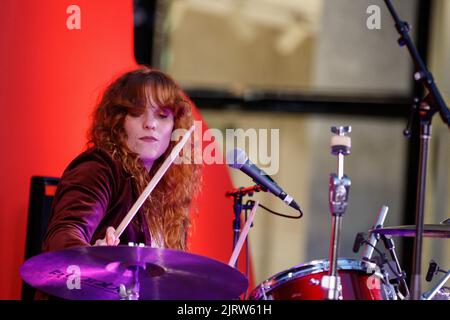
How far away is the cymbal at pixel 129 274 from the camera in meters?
1.80

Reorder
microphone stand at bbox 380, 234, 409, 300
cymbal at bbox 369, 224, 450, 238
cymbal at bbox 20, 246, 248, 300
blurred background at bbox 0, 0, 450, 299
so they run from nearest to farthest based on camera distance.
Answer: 1. cymbal at bbox 20, 246, 248, 300
2. cymbal at bbox 369, 224, 450, 238
3. microphone stand at bbox 380, 234, 409, 300
4. blurred background at bbox 0, 0, 450, 299

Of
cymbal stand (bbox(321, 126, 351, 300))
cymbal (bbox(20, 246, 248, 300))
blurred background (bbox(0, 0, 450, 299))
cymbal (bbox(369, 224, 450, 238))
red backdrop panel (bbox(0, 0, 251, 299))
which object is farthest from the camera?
blurred background (bbox(0, 0, 450, 299))

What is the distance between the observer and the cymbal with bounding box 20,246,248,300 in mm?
1797

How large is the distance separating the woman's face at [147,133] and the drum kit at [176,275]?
545 mm

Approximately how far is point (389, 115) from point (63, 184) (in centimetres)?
441

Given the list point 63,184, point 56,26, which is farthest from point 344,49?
point 63,184

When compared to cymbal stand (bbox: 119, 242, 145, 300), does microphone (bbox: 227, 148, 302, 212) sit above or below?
above

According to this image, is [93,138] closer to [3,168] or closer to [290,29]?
[3,168]

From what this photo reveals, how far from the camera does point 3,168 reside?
2689 millimetres

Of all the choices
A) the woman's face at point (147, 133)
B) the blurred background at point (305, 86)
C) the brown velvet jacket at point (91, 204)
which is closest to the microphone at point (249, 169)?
the woman's face at point (147, 133)

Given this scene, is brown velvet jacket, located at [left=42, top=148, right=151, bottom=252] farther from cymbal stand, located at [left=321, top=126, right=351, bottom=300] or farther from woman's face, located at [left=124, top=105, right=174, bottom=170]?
cymbal stand, located at [left=321, top=126, right=351, bottom=300]

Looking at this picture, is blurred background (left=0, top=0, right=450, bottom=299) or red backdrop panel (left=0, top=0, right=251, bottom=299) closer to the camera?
red backdrop panel (left=0, top=0, right=251, bottom=299)

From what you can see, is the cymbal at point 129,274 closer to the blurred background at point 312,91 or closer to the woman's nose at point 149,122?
the woman's nose at point 149,122

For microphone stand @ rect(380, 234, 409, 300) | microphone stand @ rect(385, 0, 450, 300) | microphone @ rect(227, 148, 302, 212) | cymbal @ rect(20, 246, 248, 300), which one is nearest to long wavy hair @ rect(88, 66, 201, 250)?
microphone @ rect(227, 148, 302, 212)
